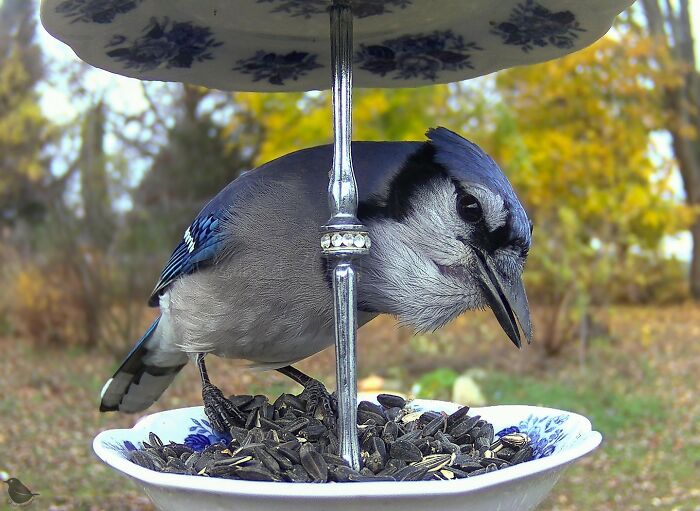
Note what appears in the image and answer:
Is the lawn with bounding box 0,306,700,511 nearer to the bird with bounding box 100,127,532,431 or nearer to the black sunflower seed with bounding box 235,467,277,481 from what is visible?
the bird with bounding box 100,127,532,431

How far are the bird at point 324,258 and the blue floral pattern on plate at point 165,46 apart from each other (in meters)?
0.28

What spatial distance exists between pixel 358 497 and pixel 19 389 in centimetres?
568

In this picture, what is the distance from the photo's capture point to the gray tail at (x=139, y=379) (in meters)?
A: 1.82

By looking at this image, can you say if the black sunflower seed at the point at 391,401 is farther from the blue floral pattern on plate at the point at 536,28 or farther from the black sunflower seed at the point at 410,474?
the blue floral pattern on plate at the point at 536,28

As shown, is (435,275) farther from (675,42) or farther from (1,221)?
(675,42)

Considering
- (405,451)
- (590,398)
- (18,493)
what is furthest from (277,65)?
(590,398)

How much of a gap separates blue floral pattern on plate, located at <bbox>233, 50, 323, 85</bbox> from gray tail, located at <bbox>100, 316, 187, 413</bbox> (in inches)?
24.4

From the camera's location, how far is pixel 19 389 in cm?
600

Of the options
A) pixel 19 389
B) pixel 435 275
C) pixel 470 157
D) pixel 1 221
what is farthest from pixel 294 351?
pixel 1 221

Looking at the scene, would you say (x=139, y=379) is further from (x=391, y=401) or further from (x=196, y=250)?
(x=391, y=401)

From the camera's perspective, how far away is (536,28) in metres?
1.48

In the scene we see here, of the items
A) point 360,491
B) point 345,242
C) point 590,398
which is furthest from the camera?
point 590,398

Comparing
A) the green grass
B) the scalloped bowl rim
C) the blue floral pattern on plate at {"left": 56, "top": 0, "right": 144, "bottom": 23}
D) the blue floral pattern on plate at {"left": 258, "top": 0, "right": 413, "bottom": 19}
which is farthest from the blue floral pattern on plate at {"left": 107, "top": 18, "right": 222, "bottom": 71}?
the green grass

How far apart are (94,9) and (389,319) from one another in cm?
591
